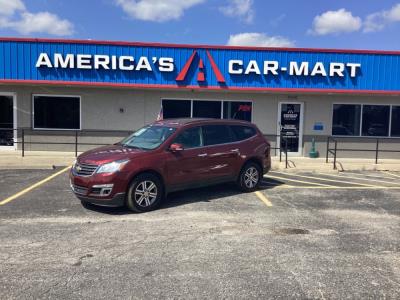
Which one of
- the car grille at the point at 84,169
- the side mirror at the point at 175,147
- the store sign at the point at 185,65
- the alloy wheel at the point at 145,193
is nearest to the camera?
the car grille at the point at 84,169

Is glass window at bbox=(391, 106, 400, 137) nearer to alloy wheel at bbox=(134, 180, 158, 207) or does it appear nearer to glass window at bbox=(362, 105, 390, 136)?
glass window at bbox=(362, 105, 390, 136)

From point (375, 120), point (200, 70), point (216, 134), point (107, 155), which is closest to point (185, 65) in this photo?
point (200, 70)

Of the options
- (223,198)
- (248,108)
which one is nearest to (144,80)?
(248,108)

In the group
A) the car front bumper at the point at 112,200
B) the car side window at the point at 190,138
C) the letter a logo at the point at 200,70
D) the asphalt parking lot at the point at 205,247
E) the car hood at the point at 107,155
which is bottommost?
the asphalt parking lot at the point at 205,247

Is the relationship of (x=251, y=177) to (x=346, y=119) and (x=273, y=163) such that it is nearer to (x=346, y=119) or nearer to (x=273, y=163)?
(x=273, y=163)

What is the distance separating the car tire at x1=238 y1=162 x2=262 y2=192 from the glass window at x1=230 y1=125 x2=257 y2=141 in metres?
0.64

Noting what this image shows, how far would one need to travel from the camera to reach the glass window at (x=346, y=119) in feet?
52.5

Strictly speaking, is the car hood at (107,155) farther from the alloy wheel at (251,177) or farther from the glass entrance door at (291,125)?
the glass entrance door at (291,125)

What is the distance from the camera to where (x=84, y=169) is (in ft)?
24.2

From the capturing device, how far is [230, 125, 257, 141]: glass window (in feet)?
30.9

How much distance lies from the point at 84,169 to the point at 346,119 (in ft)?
38.7

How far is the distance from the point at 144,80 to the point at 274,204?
8212mm

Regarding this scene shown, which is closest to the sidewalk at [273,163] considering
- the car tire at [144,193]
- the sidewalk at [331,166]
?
the sidewalk at [331,166]

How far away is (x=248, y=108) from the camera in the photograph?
1586 cm
